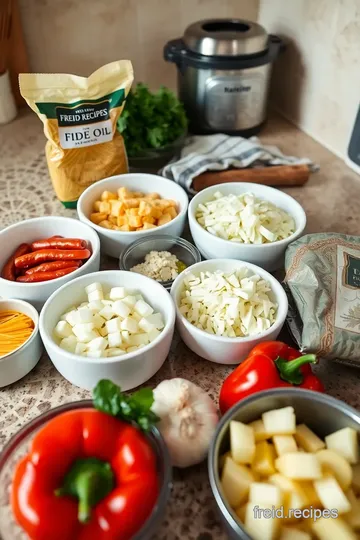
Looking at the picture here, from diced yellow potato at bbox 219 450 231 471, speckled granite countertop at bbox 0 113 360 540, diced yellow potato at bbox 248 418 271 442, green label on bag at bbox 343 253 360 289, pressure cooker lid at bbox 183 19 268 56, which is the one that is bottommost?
speckled granite countertop at bbox 0 113 360 540

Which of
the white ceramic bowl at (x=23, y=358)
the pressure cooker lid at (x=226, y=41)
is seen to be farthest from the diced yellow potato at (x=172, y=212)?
the pressure cooker lid at (x=226, y=41)

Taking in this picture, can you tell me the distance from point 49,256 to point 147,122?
1.66 ft

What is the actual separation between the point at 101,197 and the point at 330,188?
61cm

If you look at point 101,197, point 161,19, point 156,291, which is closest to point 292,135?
point 161,19

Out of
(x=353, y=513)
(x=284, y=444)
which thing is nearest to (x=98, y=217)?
(x=284, y=444)

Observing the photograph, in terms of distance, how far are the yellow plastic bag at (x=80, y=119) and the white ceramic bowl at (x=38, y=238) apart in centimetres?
15

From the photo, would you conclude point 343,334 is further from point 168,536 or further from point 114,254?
point 114,254

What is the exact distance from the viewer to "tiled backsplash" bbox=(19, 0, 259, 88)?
58.1 inches

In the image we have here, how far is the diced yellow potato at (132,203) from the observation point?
1.08m

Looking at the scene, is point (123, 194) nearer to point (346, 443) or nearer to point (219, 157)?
point (219, 157)

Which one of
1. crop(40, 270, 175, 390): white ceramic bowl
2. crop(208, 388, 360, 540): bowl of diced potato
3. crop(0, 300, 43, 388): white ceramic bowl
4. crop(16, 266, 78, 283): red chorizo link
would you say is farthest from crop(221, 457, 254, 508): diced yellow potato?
crop(16, 266, 78, 283): red chorizo link

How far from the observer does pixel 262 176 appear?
4.15 feet

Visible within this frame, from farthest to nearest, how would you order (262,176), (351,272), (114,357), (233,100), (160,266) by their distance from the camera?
1. (233,100)
2. (262,176)
3. (160,266)
4. (351,272)
5. (114,357)

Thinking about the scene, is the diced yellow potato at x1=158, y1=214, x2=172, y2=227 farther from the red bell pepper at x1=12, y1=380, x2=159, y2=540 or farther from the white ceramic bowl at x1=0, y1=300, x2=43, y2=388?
the red bell pepper at x1=12, y1=380, x2=159, y2=540
